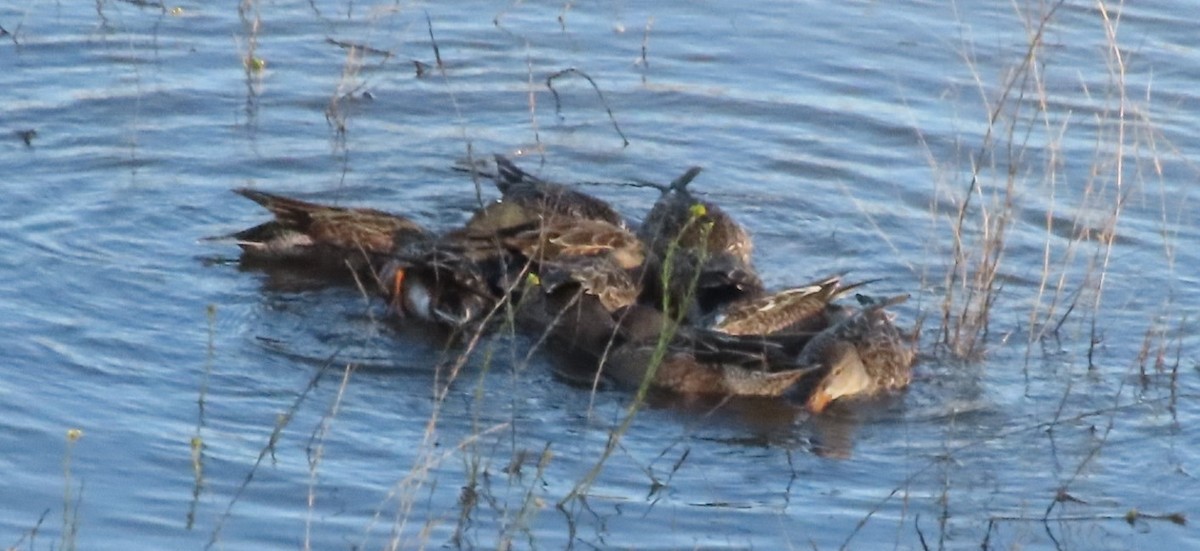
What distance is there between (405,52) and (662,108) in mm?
1722

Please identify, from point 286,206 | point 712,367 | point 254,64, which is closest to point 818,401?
point 712,367

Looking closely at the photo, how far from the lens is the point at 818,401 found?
9.34m

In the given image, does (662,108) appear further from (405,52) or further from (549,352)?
(549,352)

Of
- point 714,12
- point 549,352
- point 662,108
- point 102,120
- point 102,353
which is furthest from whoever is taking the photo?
point 714,12

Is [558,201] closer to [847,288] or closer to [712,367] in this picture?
[847,288]

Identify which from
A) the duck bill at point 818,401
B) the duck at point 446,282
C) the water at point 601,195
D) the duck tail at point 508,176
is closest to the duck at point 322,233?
the water at point 601,195

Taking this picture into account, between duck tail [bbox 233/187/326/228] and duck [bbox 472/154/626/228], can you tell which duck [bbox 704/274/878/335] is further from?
duck tail [bbox 233/187/326/228]

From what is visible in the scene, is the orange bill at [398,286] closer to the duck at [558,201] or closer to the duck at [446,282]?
the duck at [446,282]

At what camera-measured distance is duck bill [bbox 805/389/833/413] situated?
30.5ft

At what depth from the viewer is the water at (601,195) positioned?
7.84 m

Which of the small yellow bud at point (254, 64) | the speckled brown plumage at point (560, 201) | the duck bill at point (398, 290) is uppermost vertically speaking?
the small yellow bud at point (254, 64)

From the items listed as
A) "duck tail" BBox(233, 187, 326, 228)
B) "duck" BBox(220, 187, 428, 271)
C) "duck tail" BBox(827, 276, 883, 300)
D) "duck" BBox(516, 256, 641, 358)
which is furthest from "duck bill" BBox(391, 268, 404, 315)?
"duck tail" BBox(827, 276, 883, 300)

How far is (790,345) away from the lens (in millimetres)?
9961

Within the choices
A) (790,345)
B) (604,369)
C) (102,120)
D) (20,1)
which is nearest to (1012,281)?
(790,345)
